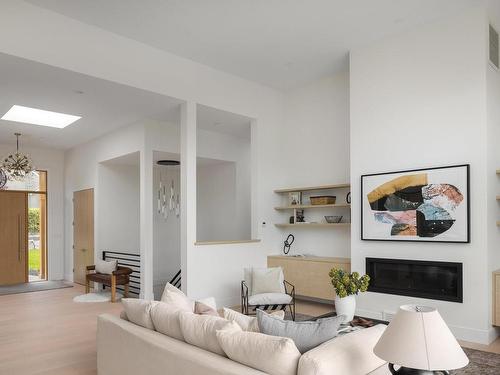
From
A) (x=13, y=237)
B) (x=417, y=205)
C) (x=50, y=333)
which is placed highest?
(x=417, y=205)

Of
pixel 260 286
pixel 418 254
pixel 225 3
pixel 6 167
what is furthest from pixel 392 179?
pixel 6 167

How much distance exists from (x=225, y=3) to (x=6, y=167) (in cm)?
552

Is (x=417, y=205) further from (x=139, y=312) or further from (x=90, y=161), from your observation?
(x=90, y=161)

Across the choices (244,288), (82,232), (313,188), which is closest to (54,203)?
(82,232)

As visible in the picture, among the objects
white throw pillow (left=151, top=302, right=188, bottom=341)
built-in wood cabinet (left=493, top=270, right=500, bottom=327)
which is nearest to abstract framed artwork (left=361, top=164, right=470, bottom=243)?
built-in wood cabinet (left=493, top=270, right=500, bottom=327)

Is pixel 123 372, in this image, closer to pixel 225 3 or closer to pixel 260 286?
pixel 260 286

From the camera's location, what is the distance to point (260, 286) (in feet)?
17.5

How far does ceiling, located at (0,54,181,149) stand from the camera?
15.5 ft

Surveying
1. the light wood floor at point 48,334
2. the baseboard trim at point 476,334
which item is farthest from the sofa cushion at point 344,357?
the baseboard trim at point 476,334

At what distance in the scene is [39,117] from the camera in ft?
23.5

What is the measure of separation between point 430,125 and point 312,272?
102 inches

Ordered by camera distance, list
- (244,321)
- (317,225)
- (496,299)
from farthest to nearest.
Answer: (317,225), (496,299), (244,321)

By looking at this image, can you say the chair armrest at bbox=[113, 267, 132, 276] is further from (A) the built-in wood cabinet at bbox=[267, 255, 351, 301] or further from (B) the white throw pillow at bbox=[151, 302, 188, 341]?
(B) the white throw pillow at bbox=[151, 302, 188, 341]

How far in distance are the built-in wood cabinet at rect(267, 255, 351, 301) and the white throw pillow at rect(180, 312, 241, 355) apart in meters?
3.61
